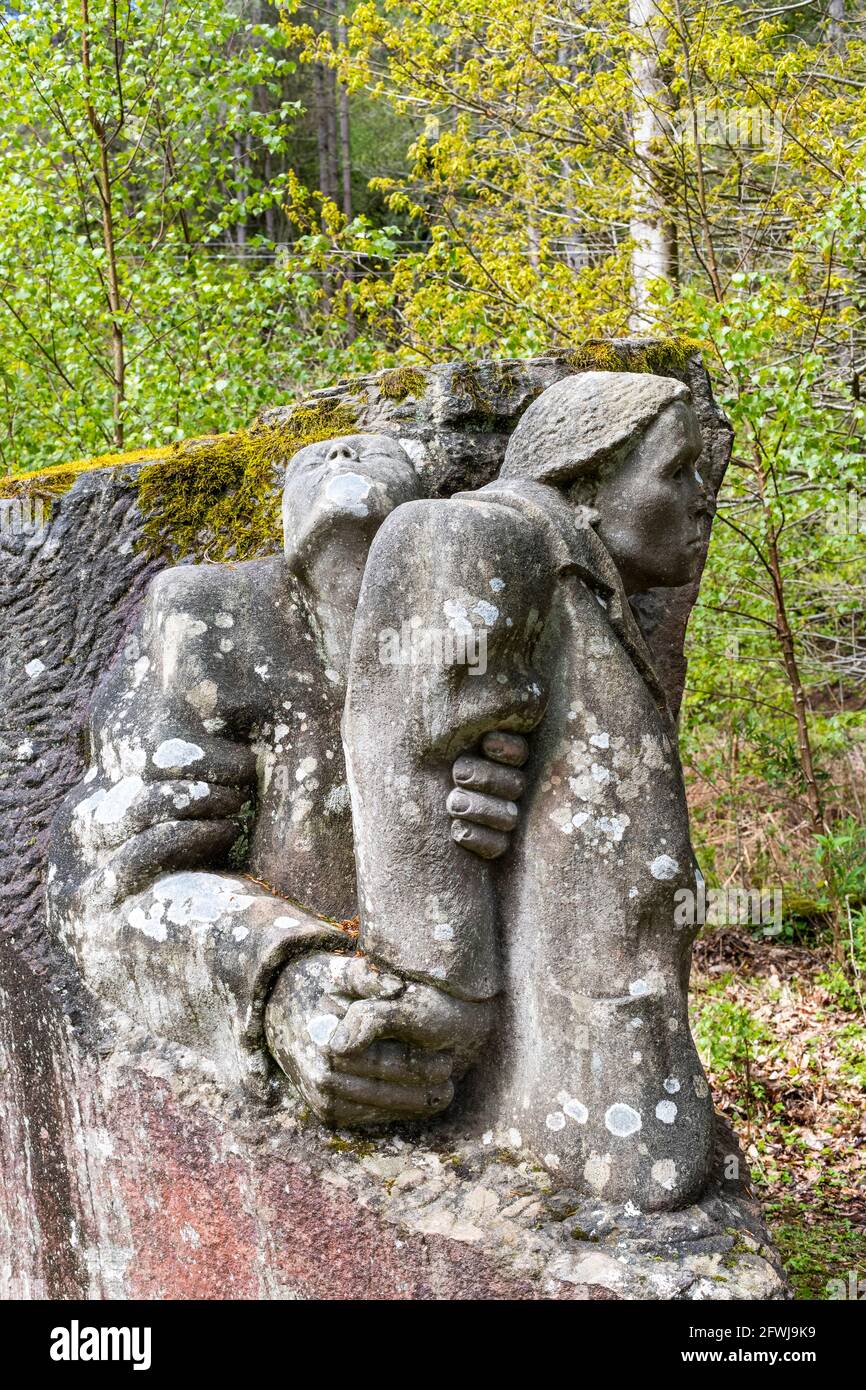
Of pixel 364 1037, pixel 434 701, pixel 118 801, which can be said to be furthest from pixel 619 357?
pixel 364 1037

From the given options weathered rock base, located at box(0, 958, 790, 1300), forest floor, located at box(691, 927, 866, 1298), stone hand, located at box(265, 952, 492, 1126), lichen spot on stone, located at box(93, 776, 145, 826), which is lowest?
forest floor, located at box(691, 927, 866, 1298)

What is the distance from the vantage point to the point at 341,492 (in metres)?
2.66

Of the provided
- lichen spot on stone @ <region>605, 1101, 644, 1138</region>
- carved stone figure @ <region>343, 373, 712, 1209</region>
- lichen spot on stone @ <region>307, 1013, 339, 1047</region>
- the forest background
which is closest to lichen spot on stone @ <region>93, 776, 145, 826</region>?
carved stone figure @ <region>343, 373, 712, 1209</region>

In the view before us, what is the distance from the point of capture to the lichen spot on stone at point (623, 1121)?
2.38 meters

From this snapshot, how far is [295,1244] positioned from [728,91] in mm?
6015

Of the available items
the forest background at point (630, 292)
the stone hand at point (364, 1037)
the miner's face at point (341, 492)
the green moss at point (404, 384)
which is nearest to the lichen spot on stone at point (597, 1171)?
the stone hand at point (364, 1037)

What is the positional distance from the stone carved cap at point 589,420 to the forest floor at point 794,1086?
2.70m

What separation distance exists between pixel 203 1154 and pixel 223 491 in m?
1.51

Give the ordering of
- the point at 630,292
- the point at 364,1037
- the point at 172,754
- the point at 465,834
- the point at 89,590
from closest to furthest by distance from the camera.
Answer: the point at 364,1037
the point at 465,834
the point at 172,754
the point at 89,590
the point at 630,292

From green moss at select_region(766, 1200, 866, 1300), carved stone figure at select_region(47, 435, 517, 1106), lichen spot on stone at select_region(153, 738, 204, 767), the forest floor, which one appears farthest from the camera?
the forest floor

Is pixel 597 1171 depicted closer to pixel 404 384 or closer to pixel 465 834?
pixel 465 834

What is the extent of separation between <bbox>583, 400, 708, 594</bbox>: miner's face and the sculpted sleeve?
0.87ft

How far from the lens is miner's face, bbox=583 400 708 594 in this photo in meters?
2.65

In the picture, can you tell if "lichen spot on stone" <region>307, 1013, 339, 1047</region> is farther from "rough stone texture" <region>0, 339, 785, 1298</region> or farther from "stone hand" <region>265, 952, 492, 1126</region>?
"rough stone texture" <region>0, 339, 785, 1298</region>
